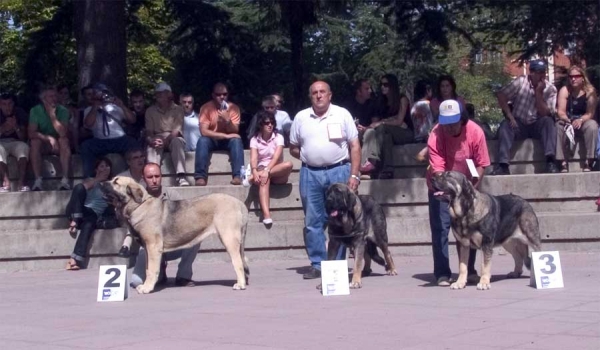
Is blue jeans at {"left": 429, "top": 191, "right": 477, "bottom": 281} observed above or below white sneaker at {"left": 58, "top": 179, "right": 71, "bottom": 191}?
below

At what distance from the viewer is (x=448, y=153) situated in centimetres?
1067

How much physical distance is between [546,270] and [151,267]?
410 centimetres

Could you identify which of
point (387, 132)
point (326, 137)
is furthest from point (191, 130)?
point (326, 137)

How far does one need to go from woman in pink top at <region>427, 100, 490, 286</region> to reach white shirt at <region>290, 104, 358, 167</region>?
1154 millimetres

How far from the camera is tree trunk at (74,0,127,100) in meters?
17.2

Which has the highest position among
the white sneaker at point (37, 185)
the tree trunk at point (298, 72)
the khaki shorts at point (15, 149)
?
the tree trunk at point (298, 72)

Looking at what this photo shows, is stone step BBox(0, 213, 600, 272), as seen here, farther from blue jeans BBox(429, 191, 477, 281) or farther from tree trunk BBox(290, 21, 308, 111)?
tree trunk BBox(290, 21, 308, 111)

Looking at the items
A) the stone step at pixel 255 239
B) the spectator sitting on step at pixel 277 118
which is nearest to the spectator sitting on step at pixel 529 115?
the stone step at pixel 255 239

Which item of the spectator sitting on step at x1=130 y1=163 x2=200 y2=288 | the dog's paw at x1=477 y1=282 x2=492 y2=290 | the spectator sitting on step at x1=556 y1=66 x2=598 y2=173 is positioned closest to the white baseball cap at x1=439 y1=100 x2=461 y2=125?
the dog's paw at x1=477 y1=282 x2=492 y2=290

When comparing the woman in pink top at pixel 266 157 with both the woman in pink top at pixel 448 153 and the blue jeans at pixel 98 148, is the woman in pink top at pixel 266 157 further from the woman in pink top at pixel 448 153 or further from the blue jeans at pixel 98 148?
the woman in pink top at pixel 448 153

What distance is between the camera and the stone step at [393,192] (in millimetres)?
14664

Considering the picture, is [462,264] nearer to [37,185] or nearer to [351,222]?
[351,222]

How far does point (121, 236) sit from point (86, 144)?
1.86 metres

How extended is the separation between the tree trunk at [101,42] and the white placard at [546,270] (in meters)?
9.09
